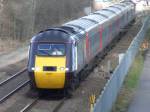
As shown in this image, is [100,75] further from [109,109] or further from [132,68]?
[109,109]

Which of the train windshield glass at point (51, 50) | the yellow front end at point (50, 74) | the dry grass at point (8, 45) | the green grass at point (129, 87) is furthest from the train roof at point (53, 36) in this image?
the dry grass at point (8, 45)

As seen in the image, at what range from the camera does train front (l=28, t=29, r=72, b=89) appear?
2095cm

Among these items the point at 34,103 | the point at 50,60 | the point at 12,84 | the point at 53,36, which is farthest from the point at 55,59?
the point at 12,84

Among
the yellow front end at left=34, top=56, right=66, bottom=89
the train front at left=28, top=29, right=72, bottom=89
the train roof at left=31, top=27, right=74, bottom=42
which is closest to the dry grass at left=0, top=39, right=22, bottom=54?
the train roof at left=31, top=27, right=74, bottom=42

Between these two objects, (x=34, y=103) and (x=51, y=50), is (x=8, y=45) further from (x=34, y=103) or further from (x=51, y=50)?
(x=34, y=103)

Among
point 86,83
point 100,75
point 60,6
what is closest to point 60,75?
point 86,83

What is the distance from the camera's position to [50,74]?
2086 cm

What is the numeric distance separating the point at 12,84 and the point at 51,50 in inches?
183

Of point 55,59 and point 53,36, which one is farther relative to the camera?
point 53,36

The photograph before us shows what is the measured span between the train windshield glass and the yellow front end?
0.20 meters

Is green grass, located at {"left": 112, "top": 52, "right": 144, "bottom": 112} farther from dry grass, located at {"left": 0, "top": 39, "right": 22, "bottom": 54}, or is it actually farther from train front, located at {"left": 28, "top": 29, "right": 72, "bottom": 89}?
dry grass, located at {"left": 0, "top": 39, "right": 22, "bottom": 54}

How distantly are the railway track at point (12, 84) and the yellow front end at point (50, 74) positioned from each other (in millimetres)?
1747

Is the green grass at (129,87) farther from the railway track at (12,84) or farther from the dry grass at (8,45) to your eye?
the dry grass at (8,45)

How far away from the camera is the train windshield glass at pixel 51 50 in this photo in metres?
21.3
